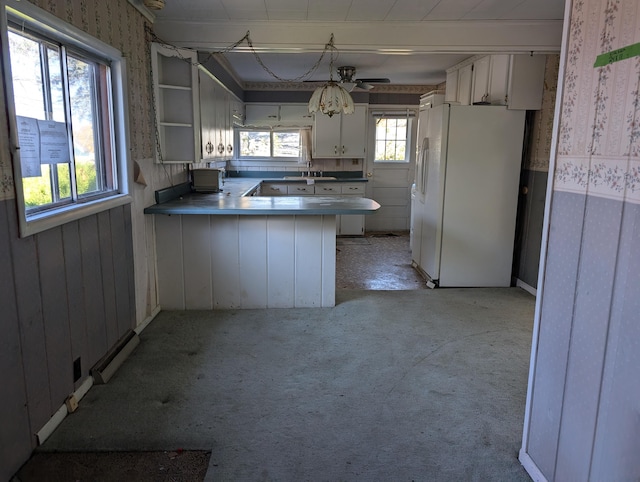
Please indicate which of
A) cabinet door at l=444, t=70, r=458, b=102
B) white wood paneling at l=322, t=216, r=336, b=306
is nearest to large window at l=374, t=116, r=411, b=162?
cabinet door at l=444, t=70, r=458, b=102

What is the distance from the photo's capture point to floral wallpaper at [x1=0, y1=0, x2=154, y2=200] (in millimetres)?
2203

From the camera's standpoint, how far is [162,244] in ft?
11.8

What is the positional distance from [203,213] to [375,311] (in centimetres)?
159

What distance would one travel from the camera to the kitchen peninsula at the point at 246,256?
11.8ft

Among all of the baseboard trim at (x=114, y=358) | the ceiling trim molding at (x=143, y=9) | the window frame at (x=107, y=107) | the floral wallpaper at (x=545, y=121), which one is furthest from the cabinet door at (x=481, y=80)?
the baseboard trim at (x=114, y=358)

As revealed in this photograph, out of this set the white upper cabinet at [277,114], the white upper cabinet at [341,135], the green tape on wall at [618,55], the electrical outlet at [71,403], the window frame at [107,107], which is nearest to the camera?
the green tape on wall at [618,55]

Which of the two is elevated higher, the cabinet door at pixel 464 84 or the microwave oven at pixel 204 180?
the cabinet door at pixel 464 84

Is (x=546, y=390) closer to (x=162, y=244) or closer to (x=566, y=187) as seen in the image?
(x=566, y=187)

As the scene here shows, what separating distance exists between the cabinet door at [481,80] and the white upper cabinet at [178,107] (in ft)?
9.13

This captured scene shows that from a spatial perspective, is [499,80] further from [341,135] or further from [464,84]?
[341,135]

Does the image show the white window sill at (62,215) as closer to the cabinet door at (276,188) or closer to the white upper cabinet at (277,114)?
the cabinet door at (276,188)

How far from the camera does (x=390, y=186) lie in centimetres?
751

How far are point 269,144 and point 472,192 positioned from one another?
4.04 meters

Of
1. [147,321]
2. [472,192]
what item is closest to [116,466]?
[147,321]
